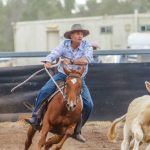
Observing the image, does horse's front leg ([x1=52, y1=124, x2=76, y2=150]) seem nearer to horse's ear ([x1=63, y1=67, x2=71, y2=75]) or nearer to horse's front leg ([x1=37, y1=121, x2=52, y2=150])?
horse's front leg ([x1=37, y1=121, x2=52, y2=150])

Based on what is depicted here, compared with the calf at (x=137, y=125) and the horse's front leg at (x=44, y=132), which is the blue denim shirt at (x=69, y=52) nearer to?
the horse's front leg at (x=44, y=132)

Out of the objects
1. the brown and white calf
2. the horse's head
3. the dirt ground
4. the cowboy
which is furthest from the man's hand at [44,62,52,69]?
the dirt ground

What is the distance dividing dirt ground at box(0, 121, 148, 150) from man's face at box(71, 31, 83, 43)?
214 cm

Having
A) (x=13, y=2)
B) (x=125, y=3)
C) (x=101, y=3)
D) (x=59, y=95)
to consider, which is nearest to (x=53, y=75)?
(x=59, y=95)

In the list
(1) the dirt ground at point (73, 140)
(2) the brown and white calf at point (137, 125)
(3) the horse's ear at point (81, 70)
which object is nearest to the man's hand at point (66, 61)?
(3) the horse's ear at point (81, 70)

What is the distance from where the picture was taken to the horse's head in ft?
27.3

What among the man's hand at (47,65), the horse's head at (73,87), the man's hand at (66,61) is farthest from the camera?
the man's hand at (47,65)

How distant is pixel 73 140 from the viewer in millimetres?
11180

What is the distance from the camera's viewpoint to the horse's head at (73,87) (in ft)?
27.3

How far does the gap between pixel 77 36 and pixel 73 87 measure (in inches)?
34.4

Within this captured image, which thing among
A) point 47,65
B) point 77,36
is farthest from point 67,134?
point 77,36

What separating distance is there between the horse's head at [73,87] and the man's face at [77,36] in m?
0.51

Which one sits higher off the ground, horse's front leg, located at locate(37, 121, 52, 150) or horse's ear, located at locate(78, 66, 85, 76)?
horse's ear, located at locate(78, 66, 85, 76)

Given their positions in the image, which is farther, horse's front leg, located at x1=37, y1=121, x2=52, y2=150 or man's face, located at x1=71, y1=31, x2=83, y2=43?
man's face, located at x1=71, y1=31, x2=83, y2=43
